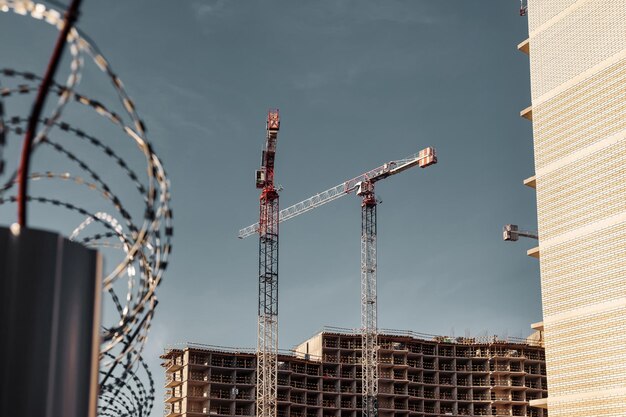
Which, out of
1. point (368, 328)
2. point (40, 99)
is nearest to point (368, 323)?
point (368, 328)

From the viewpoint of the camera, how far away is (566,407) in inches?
2606

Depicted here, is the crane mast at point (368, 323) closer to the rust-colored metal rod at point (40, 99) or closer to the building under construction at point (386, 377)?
the building under construction at point (386, 377)

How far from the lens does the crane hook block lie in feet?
470

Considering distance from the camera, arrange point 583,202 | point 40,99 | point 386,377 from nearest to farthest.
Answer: point 40,99, point 583,202, point 386,377

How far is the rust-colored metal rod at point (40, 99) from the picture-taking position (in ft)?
25.1

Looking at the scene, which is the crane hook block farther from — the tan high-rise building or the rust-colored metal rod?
the rust-colored metal rod

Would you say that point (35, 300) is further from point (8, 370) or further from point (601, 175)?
point (601, 175)

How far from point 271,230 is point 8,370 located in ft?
446

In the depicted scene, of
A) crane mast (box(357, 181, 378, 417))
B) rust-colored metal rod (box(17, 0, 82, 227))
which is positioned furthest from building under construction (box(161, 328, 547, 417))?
rust-colored metal rod (box(17, 0, 82, 227))

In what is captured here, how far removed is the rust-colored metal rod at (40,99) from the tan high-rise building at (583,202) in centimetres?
5803

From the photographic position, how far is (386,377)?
141125mm

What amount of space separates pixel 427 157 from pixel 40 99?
137m

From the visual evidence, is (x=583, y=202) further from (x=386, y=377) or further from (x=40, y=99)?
(x=386, y=377)

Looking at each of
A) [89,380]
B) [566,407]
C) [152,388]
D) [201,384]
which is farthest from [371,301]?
[89,380]
